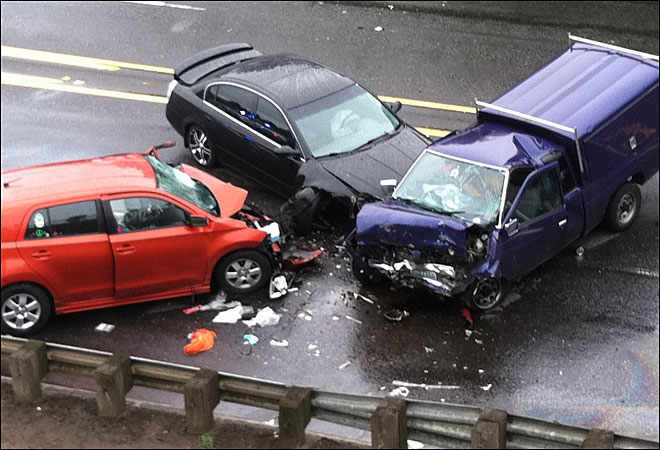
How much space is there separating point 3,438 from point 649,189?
9.27m

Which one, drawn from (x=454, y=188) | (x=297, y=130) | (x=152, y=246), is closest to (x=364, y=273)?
(x=454, y=188)

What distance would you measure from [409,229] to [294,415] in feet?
12.3

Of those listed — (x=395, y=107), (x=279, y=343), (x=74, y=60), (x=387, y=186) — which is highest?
(x=74, y=60)

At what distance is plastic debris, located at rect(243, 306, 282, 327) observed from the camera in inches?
434

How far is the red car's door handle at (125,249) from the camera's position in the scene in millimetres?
10535

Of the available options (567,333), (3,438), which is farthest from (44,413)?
(567,333)

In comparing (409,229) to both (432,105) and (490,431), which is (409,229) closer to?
(490,431)

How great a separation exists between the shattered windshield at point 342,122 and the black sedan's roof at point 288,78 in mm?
160

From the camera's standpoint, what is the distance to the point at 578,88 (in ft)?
40.3

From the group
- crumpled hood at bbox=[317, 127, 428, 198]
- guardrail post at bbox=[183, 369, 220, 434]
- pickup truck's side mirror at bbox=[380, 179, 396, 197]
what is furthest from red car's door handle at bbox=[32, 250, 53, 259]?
pickup truck's side mirror at bbox=[380, 179, 396, 197]

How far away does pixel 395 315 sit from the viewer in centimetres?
1120

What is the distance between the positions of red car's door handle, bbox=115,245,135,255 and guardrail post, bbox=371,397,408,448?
4.05 metres

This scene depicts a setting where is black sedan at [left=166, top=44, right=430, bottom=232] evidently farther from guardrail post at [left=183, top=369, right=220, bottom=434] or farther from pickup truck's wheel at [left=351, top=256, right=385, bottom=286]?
guardrail post at [left=183, top=369, right=220, bottom=434]

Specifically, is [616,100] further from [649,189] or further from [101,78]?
[101,78]
